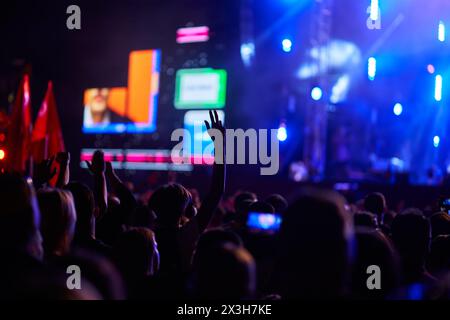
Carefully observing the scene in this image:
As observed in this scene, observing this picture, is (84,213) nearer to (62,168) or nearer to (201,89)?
(62,168)

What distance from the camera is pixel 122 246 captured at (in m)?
2.31

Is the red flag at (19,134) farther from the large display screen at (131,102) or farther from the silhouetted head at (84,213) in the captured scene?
the large display screen at (131,102)

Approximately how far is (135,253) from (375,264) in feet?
3.55

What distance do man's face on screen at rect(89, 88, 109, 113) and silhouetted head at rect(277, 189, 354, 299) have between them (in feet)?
63.5

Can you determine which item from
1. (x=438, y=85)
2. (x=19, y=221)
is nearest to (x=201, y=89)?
(x=438, y=85)

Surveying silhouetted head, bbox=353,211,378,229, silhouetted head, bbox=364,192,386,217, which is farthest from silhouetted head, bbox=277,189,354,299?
silhouetted head, bbox=364,192,386,217

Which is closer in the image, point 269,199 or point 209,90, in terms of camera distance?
point 269,199

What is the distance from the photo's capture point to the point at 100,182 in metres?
3.54

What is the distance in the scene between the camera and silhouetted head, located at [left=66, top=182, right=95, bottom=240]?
2766mm

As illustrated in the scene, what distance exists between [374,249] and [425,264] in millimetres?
1021

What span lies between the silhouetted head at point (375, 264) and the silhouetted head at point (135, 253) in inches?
A: 35.8

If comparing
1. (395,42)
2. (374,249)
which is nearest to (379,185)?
(395,42)

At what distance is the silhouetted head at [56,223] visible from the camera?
2289 mm
